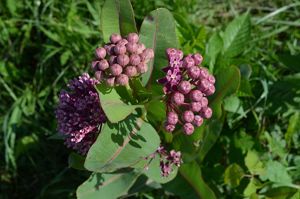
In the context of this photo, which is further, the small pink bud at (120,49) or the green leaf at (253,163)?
the green leaf at (253,163)

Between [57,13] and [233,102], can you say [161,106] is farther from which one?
[57,13]

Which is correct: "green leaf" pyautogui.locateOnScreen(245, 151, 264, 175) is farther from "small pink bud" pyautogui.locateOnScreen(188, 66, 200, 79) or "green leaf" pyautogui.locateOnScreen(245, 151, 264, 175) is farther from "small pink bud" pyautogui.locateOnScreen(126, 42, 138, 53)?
"small pink bud" pyautogui.locateOnScreen(126, 42, 138, 53)

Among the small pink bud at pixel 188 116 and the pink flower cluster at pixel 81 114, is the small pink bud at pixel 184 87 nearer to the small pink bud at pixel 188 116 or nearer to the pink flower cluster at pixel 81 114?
the small pink bud at pixel 188 116

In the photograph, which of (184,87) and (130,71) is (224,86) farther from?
(130,71)

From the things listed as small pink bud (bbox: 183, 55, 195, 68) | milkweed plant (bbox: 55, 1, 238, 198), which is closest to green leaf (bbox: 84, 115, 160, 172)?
milkweed plant (bbox: 55, 1, 238, 198)

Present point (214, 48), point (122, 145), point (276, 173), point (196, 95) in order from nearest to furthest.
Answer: point (196, 95)
point (122, 145)
point (276, 173)
point (214, 48)

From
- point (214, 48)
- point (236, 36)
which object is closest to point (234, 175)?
point (214, 48)

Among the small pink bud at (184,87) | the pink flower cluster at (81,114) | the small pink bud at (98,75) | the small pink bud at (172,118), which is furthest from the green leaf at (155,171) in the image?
the small pink bud at (98,75)
